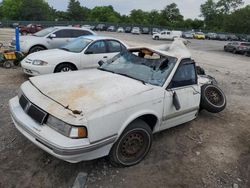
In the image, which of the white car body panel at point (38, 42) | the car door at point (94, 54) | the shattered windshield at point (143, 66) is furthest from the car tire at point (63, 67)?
the white car body panel at point (38, 42)

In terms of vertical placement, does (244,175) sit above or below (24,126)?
below

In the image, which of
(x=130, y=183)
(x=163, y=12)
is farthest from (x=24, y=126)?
(x=163, y=12)

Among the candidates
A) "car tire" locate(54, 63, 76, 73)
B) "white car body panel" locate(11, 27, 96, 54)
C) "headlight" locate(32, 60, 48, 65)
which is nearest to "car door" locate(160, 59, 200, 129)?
"car tire" locate(54, 63, 76, 73)

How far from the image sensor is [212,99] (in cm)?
584

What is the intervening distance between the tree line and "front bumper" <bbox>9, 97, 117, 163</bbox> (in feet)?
264

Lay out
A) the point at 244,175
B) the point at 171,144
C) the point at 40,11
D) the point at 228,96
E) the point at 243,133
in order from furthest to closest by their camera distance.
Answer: the point at 40,11, the point at 228,96, the point at 243,133, the point at 171,144, the point at 244,175

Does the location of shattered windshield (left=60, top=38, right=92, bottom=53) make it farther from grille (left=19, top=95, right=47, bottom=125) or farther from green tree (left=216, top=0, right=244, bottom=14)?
green tree (left=216, top=0, right=244, bottom=14)

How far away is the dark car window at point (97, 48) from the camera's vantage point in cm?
848

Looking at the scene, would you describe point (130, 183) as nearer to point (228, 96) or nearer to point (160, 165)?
point (160, 165)

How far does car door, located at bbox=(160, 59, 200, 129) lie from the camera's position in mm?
4352

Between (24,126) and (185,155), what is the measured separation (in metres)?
2.52

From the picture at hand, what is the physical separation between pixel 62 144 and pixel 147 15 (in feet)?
337

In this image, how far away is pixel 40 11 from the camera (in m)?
81.6

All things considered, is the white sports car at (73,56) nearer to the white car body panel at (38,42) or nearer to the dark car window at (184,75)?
the white car body panel at (38,42)
